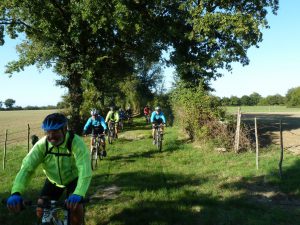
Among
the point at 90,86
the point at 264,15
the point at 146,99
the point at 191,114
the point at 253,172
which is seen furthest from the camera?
the point at 146,99

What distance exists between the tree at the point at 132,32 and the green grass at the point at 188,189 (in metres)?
9.24

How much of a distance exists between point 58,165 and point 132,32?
836 inches

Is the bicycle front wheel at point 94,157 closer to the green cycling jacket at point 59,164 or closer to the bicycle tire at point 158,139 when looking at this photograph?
the bicycle tire at point 158,139

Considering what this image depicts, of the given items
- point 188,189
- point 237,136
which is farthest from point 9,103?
point 188,189

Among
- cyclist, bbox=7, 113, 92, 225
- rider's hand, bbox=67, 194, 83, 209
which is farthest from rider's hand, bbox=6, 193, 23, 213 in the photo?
rider's hand, bbox=67, 194, 83, 209

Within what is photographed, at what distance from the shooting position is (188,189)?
32.9ft

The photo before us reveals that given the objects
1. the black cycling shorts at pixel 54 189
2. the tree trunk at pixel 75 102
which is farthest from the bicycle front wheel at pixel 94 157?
the tree trunk at pixel 75 102

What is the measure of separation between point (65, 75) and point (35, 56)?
2.62 meters

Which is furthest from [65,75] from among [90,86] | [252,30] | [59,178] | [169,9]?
[59,178]

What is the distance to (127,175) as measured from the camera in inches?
473

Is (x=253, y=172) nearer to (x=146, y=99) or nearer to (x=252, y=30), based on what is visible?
(x=252, y=30)

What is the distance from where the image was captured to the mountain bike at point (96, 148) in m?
14.0

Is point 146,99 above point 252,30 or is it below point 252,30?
below

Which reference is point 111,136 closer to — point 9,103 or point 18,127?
point 18,127
